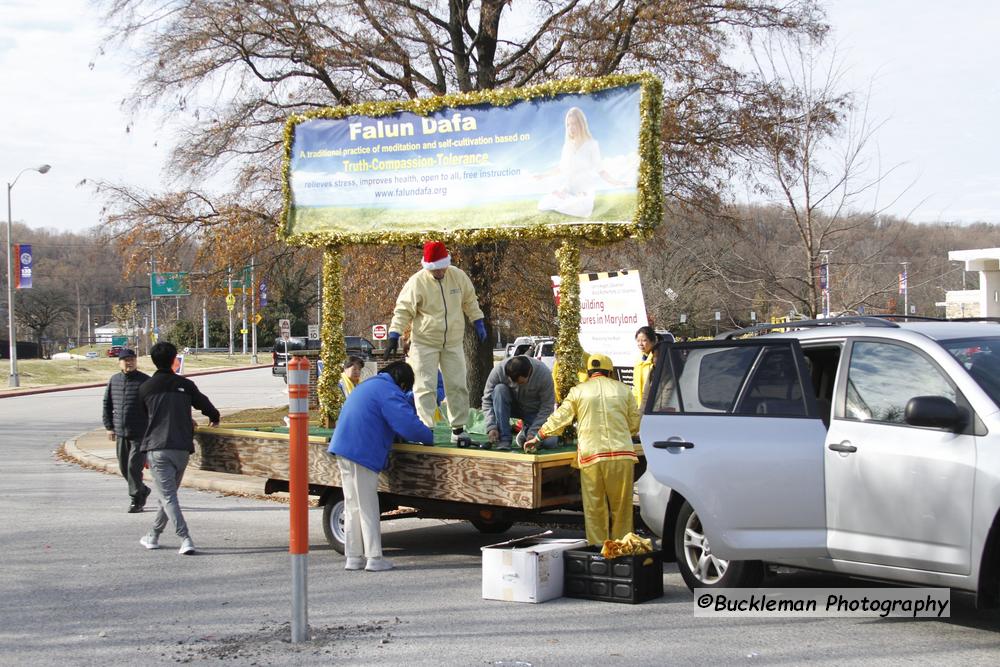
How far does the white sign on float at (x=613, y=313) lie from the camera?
15.5 meters

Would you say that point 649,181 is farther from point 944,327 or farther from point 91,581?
point 91,581

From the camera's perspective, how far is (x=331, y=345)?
12750mm

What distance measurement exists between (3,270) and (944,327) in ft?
399

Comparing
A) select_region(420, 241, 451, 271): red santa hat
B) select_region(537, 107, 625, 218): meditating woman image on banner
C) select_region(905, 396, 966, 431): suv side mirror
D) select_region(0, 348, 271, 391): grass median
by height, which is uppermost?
select_region(537, 107, 625, 218): meditating woman image on banner

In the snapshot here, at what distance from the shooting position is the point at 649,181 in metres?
9.65

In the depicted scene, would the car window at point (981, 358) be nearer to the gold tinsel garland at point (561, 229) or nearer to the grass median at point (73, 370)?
the gold tinsel garland at point (561, 229)

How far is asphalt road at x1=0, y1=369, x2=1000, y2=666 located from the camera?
6.09 meters

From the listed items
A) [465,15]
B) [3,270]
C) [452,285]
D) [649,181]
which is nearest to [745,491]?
[649,181]

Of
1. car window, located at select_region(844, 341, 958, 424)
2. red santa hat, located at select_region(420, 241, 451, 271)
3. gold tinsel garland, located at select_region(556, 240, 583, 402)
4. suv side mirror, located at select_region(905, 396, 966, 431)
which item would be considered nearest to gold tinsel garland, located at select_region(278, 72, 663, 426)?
gold tinsel garland, located at select_region(556, 240, 583, 402)

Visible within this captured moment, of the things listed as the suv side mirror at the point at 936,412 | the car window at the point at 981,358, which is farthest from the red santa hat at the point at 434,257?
the suv side mirror at the point at 936,412

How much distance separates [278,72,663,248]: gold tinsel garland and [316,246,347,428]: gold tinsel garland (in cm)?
68

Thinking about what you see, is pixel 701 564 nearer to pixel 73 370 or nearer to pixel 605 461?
pixel 605 461

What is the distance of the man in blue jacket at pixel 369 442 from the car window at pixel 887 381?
3472 millimetres

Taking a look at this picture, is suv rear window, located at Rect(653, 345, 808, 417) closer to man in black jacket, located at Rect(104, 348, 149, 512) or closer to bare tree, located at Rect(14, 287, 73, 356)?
man in black jacket, located at Rect(104, 348, 149, 512)
